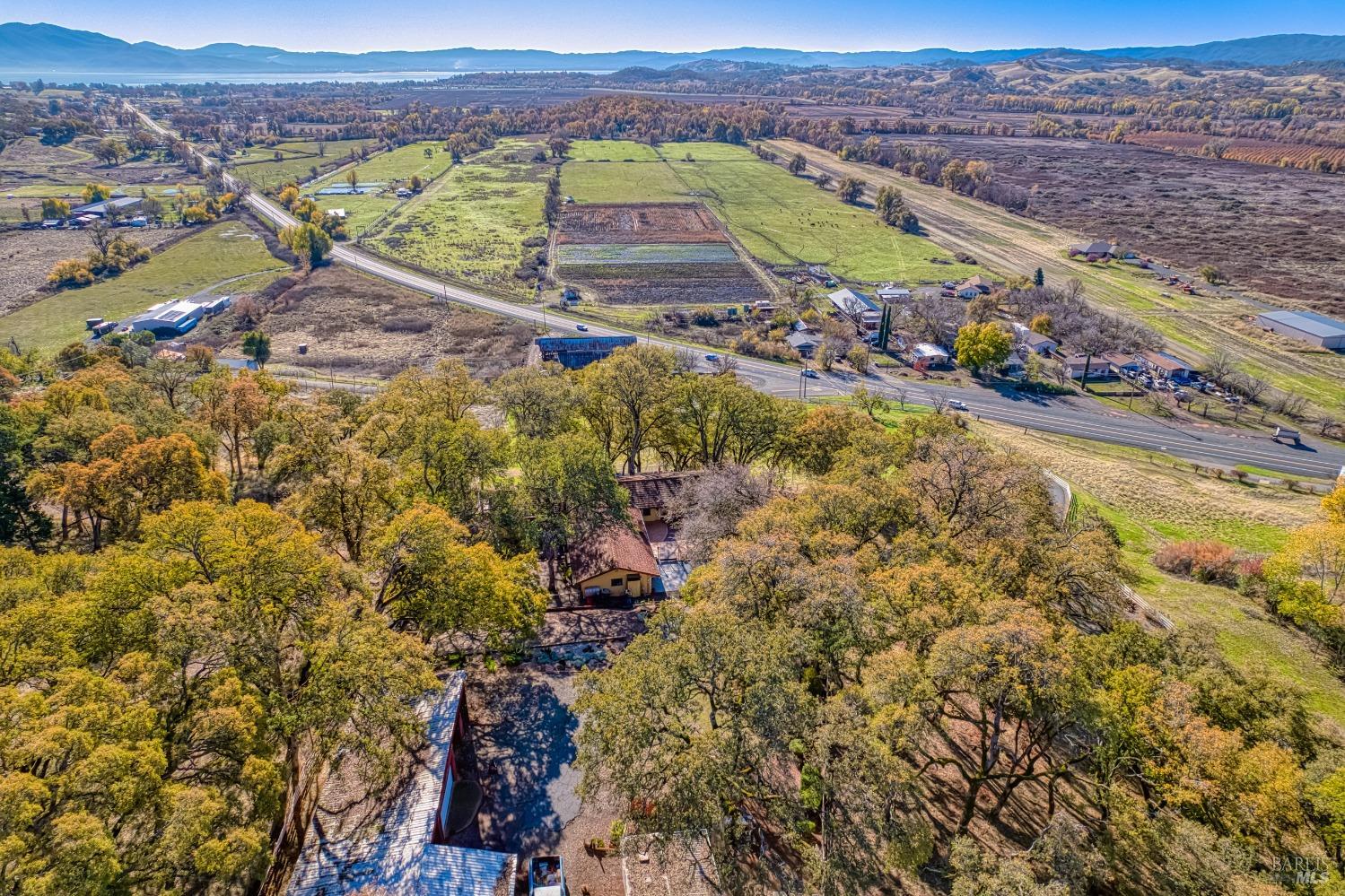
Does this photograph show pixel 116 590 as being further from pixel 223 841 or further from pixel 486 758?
pixel 486 758

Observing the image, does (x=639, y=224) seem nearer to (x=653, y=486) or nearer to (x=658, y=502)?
(x=653, y=486)

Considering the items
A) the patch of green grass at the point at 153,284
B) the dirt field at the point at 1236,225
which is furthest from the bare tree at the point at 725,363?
the dirt field at the point at 1236,225

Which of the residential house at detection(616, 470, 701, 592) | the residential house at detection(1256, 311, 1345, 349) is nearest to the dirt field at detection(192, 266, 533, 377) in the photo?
the residential house at detection(616, 470, 701, 592)

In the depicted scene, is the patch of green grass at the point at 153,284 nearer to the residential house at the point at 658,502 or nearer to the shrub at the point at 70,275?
the shrub at the point at 70,275

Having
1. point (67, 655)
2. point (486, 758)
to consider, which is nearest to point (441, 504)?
point (486, 758)

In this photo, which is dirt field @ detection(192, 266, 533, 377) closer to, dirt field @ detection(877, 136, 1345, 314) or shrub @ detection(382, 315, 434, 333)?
shrub @ detection(382, 315, 434, 333)

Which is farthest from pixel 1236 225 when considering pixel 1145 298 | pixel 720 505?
pixel 720 505
